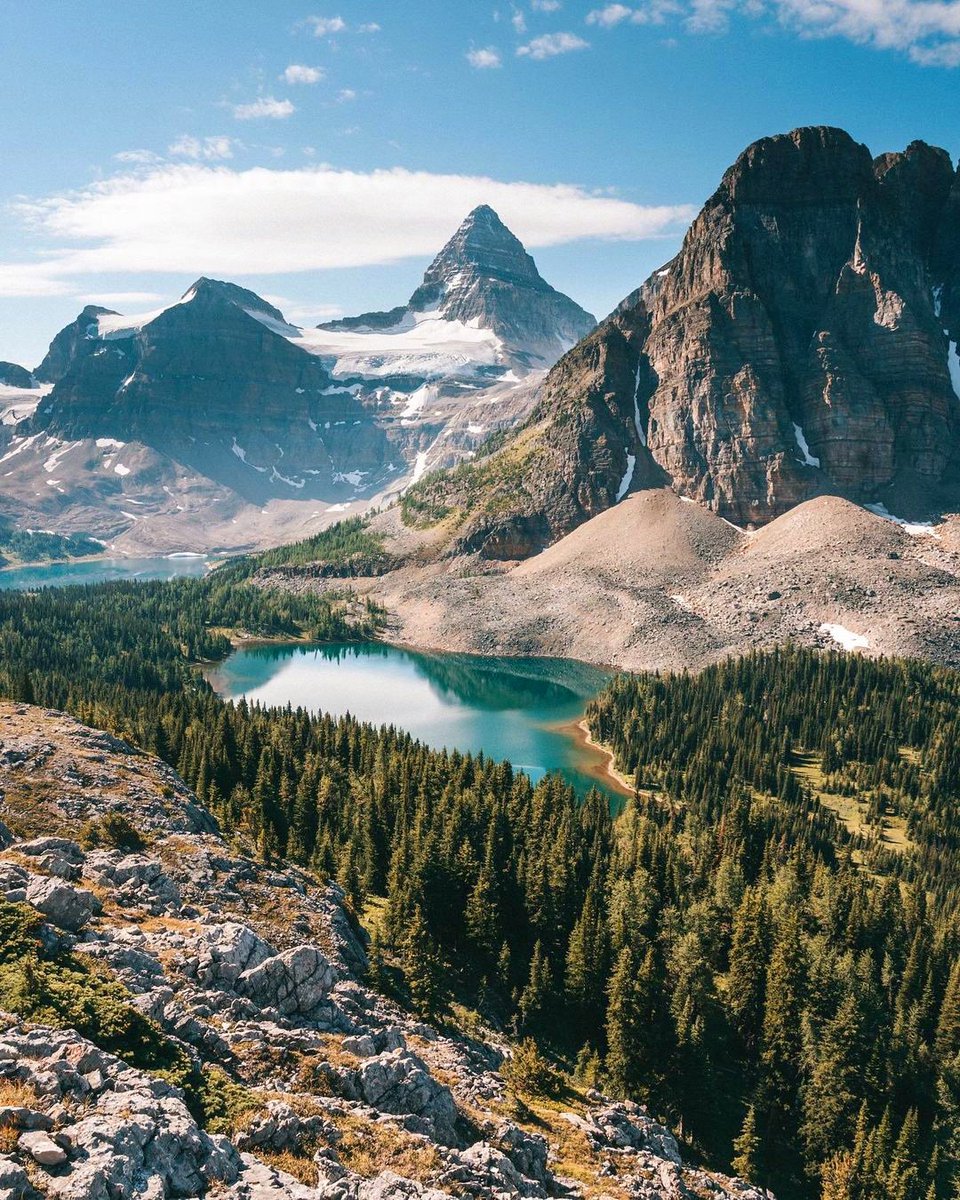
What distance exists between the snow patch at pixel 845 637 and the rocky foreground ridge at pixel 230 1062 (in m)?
140

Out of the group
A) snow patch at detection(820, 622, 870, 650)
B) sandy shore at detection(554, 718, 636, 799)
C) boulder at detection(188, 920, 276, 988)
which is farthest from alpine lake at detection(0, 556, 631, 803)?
boulder at detection(188, 920, 276, 988)

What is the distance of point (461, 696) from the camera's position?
543ft

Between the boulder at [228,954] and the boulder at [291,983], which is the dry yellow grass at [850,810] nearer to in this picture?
the boulder at [291,983]

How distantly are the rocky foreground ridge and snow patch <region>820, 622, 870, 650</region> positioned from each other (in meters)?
140

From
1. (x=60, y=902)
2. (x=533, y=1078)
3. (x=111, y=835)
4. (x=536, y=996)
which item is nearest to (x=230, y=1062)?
(x=60, y=902)

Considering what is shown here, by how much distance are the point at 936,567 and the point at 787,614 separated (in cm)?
3439

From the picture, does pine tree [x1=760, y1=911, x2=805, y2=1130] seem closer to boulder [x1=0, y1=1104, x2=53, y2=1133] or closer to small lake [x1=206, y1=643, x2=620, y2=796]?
boulder [x1=0, y1=1104, x2=53, y2=1133]

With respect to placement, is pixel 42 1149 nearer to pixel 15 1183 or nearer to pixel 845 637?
pixel 15 1183

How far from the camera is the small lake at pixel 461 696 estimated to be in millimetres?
130125

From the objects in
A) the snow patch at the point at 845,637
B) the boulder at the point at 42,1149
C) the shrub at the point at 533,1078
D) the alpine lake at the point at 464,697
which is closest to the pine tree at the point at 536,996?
the shrub at the point at 533,1078

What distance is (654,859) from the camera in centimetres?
7344

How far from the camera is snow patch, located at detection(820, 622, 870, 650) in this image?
16562cm

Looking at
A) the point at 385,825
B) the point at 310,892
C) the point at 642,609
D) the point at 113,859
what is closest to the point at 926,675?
the point at 642,609

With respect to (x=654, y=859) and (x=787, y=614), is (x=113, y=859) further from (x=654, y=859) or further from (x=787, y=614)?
(x=787, y=614)
